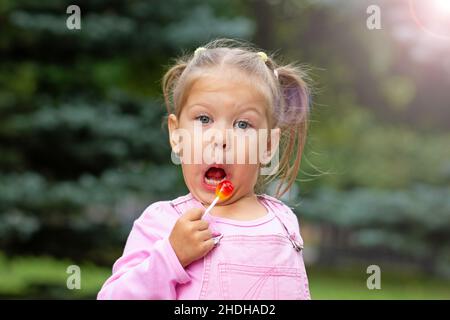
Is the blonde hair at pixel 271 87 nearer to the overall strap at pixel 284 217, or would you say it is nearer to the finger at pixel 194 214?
the overall strap at pixel 284 217

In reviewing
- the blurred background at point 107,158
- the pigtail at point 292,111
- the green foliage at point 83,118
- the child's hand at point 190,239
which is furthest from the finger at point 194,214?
the green foliage at point 83,118

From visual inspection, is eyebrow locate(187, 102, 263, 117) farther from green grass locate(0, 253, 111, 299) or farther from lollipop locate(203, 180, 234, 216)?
green grass locate(0, 253, 111, 299)

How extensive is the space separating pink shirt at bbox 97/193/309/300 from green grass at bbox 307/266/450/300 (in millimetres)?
7350

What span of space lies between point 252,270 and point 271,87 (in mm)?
537

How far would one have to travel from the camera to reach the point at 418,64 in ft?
46.5

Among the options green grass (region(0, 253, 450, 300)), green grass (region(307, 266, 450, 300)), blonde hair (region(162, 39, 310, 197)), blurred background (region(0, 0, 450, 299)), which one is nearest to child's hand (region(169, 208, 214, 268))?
blonde hair (region(162, 39, 310, 197))

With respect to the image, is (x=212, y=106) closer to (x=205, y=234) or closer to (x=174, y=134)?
(x=174, y=134)

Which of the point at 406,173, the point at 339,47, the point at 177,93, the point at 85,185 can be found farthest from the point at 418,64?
the point at 177,93

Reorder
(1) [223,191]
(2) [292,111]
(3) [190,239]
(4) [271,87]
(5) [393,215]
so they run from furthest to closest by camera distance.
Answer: (5) [393,215] < (2) [292,111] < (4) [271,87] < (1) [223,191] < (3) [190,239]

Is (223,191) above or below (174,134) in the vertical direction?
below

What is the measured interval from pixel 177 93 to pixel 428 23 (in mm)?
10271

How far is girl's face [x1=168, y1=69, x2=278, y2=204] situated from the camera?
2.07m

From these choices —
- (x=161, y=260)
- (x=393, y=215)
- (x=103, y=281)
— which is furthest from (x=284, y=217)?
(x=393, y=215)

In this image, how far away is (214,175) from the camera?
211cm
